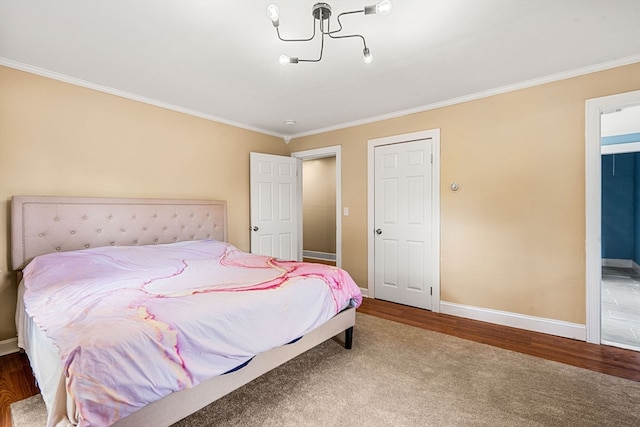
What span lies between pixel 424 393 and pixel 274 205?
324cm

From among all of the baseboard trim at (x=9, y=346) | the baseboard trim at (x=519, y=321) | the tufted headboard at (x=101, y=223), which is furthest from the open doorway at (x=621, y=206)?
the baseboard trim at (x=9, y=346)

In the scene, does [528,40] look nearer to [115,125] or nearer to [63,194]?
[115,125]

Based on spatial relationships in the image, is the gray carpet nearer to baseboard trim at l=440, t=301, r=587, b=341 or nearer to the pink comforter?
the pink comforter

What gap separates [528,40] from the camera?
2.17 meters

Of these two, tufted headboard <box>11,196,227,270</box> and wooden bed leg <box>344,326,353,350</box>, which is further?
wooden bed leg <box>344,326,353,350</box>

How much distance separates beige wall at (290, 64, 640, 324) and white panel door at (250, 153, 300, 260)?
6.59 ft

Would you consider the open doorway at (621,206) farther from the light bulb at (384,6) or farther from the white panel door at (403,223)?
the light bulb at (384,6)

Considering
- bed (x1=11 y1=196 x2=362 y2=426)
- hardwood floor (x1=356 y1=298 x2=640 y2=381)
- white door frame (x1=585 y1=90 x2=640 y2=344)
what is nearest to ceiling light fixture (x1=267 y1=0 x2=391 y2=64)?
bed (x1=11 y1=196 x2=362 y2=426)

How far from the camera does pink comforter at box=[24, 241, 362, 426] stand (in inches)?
46.1

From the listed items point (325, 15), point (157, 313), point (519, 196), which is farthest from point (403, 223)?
point (157, 313)

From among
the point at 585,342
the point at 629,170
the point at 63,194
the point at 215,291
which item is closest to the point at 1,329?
the point at 63,194

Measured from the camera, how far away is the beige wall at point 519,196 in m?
2.71

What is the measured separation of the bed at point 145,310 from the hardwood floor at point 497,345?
308 millimetres

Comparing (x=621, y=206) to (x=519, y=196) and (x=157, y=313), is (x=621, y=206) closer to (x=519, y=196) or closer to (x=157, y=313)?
(x=519, y=196)
